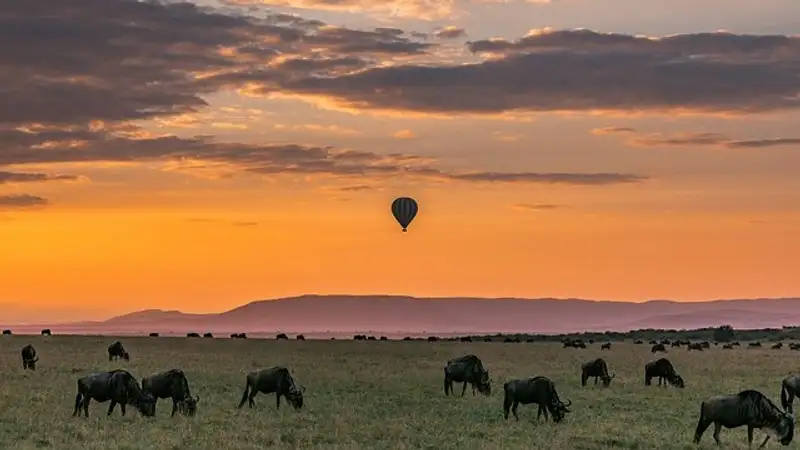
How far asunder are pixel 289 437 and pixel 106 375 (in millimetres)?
6303

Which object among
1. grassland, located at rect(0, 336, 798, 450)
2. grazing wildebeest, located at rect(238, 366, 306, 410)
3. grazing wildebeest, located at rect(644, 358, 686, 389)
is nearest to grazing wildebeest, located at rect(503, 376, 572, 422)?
grassland, located at rect(0, 336, 798, 450)

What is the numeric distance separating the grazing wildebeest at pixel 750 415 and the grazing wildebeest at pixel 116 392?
13.9m

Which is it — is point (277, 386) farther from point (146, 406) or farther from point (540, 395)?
point (540, 395)

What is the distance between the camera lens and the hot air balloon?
73125 millimetres

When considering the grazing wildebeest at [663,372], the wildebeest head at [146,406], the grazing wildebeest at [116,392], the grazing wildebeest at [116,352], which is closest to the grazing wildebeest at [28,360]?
the grazing wildebeest at [116,352]

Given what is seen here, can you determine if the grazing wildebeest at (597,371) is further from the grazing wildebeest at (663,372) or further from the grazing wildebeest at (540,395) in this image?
the grazing wildebeest at (540,395)

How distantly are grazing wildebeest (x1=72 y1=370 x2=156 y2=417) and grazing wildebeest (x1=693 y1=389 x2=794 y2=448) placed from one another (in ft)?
45.5

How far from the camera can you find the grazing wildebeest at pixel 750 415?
77.0 ft

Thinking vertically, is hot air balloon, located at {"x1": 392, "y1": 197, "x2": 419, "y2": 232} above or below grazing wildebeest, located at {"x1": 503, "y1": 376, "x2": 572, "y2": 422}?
above

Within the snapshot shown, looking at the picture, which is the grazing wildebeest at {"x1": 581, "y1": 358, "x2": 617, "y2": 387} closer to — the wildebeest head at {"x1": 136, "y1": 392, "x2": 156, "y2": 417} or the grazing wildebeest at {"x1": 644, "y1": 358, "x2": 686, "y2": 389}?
the grazing wildebeest at {"x1": 644, "y1": 358, "x2": 686, "y2": 389}

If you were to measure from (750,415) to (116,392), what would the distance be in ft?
51.0

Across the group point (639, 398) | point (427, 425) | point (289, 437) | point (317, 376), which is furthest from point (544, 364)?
point (289, 437)

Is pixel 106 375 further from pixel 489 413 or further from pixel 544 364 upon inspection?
pixel 544 364

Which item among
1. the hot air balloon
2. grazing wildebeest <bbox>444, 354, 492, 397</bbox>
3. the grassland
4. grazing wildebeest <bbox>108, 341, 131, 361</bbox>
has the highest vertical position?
the hot air balloon
